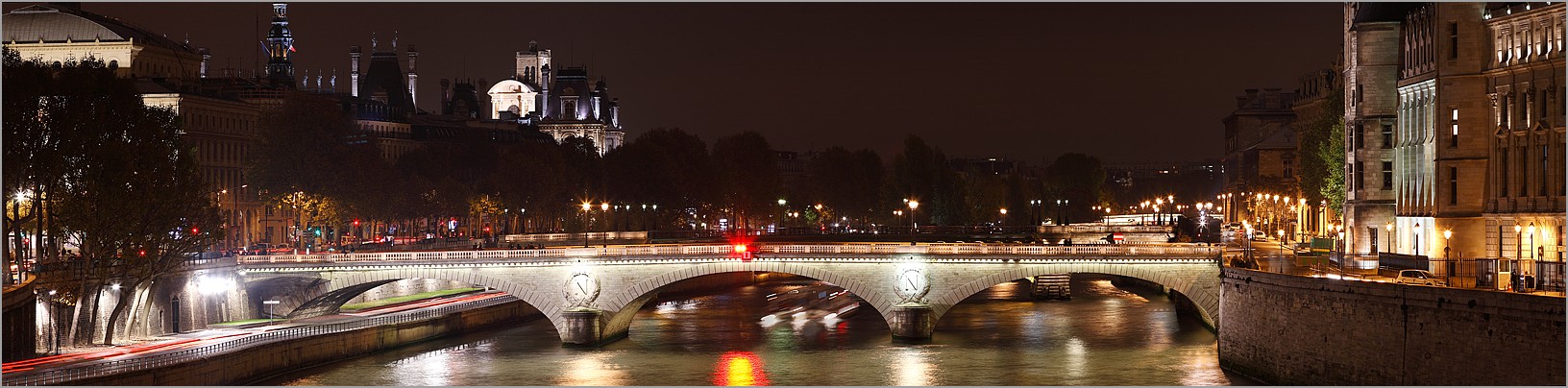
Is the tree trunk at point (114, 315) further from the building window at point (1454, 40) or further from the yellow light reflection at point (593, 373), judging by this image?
the building window at point (1454, 40)

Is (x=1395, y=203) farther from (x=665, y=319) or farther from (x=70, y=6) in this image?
(x=70, y=6)

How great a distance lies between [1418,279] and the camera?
5972 cm

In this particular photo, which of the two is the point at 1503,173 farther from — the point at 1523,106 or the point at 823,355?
the point at 823,355

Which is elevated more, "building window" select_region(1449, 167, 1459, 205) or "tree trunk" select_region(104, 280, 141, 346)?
"building window" select_region(1449, 167, 1459, 205)

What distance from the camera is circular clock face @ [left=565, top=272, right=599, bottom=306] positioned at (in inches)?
3182

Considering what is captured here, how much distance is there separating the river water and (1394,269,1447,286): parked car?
6.52 metres

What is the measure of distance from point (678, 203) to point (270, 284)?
70.6 m

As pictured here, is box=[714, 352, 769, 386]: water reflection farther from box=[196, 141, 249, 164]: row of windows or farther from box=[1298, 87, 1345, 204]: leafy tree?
box=[196, 141, 249, 164]: row of windows

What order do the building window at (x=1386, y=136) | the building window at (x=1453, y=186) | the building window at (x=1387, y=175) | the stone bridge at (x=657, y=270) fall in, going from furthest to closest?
1. the stone bridge at (x=657, y=270)
2. the building window at (x=1387, y=175)
3. the building window at (x=1386, y=136)
4. the building window at (x=1453, y=186)

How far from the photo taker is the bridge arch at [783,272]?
80250mm

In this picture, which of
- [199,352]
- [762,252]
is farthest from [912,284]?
[199,352]

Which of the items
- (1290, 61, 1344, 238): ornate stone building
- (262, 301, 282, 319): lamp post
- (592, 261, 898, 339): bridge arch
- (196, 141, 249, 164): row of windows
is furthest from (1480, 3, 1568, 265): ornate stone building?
(196, 141, 249, 164): row of windows

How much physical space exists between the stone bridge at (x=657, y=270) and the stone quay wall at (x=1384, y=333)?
11707 mm

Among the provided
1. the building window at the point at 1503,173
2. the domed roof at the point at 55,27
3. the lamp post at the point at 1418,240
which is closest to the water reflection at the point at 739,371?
the lamp post at the point at 1418,240
